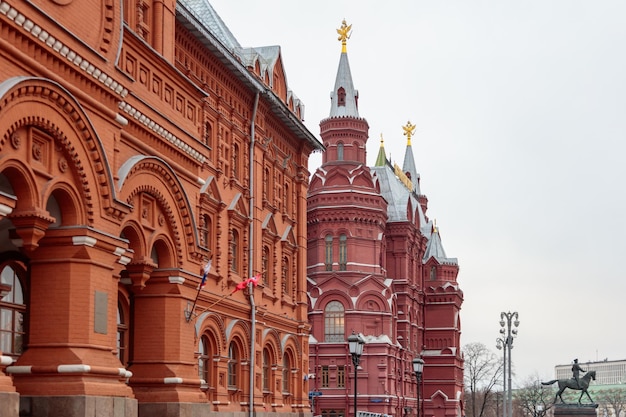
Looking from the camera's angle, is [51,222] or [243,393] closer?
[51,222]

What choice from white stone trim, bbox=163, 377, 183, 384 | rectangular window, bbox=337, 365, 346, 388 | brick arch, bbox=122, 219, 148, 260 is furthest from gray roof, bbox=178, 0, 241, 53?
rectangular window, bbox=337, 365, 346, 388

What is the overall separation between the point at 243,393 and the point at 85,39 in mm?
18442

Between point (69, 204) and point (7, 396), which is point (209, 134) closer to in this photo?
point (69, 204)

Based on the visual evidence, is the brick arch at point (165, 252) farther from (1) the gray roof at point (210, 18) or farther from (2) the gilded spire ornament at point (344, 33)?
(2) the gilded spire ornament at point (344, 33)

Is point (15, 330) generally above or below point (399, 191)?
below

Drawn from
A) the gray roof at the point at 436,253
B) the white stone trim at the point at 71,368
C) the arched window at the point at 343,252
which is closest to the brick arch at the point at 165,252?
the white stone trim at the point at 71,368

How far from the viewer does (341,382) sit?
67312mm

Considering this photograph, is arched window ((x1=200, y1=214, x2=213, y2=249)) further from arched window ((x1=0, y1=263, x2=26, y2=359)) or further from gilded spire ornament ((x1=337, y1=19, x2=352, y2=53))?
gilded spire ornament ((x1=337, y1=19, x2=352, y2=53))

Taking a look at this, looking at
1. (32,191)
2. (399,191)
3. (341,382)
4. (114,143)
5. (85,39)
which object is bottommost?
(341,382)

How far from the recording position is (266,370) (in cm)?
3656

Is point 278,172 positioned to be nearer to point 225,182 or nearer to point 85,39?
point 225,182

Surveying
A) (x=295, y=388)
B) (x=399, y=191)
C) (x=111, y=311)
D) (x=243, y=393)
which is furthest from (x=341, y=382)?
(x=111, y=311)

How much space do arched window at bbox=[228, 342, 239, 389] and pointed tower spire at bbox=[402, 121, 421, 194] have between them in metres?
65.2

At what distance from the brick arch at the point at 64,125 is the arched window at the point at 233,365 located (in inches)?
620
